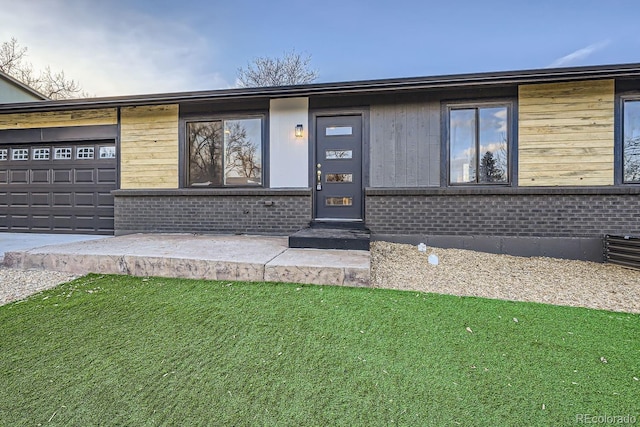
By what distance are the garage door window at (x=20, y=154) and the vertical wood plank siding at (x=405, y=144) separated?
7939 mm

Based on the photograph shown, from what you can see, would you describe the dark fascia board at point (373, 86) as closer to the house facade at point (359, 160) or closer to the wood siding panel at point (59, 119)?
the house facade at point (359, 160)

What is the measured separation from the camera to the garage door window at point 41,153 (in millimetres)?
6910

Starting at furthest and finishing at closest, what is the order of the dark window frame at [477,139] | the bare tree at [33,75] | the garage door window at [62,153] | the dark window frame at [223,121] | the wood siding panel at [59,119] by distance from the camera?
the bare tree at [33,75]
the garage door window at [62,153]
the wood siding panel at [59,119]
the dark window frame at [223,121]
the dark window frame at [477,139]

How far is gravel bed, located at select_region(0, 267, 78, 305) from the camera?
3.02m

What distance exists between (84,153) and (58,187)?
40.3 inches

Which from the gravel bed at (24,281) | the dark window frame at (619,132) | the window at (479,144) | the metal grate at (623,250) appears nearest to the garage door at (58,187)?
the gravel bed at (24,281)

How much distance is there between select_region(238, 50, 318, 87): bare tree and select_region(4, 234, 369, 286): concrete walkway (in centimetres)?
1324

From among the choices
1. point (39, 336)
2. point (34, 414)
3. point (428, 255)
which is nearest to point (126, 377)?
point (34, 414)

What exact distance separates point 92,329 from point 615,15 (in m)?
13.1

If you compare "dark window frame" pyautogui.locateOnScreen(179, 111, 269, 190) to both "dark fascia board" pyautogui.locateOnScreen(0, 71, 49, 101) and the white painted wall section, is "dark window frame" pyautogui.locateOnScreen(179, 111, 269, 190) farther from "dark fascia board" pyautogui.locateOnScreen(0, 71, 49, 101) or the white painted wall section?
"dark fascia board" pyautogui.locateOnScreen(0, 71, 49, 101)

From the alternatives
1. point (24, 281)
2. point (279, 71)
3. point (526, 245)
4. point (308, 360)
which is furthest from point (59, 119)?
point (279, 71)

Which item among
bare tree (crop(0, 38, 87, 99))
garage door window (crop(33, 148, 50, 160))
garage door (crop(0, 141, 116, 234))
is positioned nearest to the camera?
garage door (crop(0, 141, 116, 234))

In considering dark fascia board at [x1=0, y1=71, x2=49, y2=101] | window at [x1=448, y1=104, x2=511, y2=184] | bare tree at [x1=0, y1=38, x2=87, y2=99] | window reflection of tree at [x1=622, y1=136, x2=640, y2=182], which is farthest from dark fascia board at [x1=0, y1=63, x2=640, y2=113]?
bare tree at [x1=0, y1=38, x2=87, y2=99]

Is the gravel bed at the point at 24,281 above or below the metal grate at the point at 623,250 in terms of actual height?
below
